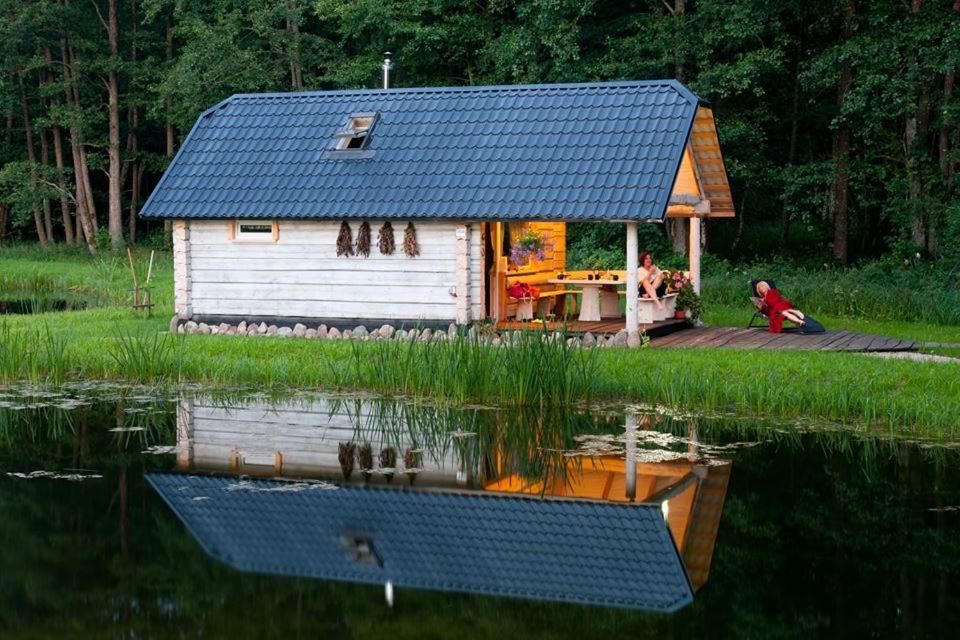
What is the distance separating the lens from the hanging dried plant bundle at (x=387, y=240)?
18250 millimetres

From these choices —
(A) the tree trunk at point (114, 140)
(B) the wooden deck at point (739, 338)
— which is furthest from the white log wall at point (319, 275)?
(A) the tree trunk at point (114, 140)

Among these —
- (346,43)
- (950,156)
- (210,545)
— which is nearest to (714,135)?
(950,156)

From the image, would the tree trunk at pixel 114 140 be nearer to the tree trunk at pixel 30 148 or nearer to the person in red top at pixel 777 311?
the tree trunk at pixel 30 148

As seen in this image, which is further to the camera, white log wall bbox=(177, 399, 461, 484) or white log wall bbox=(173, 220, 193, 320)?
white log wall bbox=(173, 220, 193, 320)

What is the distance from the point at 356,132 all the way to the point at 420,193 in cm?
213

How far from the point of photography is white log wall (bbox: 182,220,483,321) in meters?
18.0

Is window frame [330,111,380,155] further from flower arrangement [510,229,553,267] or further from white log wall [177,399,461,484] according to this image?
white log wall [177,399,461,484]

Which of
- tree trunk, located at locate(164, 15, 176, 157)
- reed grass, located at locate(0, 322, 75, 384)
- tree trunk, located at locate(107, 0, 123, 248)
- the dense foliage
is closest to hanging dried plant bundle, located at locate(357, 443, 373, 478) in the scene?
reed grass, located at locate(0, 322, 75, 384)

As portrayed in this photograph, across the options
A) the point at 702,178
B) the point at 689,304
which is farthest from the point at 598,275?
the point at 702,178

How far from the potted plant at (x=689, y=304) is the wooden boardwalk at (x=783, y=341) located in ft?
3.29

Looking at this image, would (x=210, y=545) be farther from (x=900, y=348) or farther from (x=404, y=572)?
(x=900, y=348)

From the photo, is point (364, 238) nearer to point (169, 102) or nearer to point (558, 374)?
point (558, 374)

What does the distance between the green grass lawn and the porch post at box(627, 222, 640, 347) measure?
26.8 inches

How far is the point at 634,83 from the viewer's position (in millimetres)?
18766
